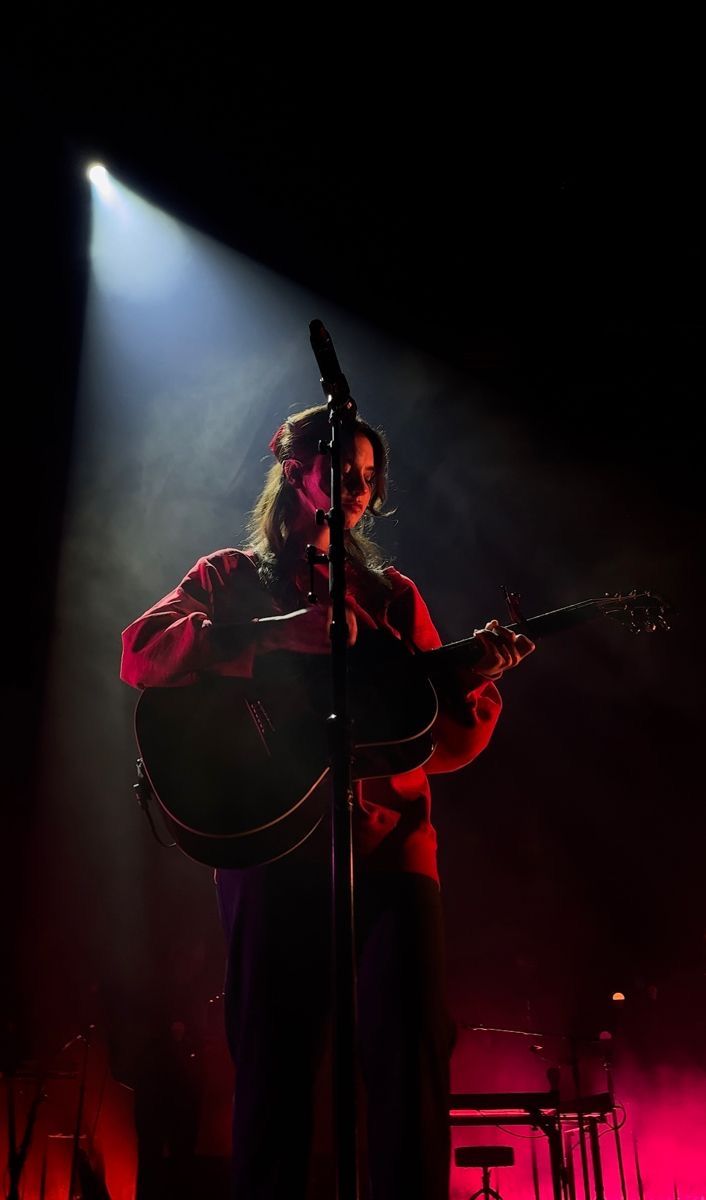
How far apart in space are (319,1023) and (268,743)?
62 cm

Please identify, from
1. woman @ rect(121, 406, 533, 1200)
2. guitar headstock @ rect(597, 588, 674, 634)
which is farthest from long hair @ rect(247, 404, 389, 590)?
guitar headstock @ rect(597, 588, 674, 634)

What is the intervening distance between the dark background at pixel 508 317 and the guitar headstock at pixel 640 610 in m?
3.00

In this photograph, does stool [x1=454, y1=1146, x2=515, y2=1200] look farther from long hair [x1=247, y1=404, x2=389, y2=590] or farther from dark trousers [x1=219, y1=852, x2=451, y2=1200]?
long hair [x1=247, y1=404, x2=389, y2=590]

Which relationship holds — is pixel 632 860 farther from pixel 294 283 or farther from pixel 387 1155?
pixel 387 1155

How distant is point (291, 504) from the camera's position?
260 cm

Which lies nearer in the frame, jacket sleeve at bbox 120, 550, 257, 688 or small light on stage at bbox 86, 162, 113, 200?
jacket sleeve at bbox 120, 550, 257, 688

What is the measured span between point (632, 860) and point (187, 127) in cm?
642

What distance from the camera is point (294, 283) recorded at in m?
5.62

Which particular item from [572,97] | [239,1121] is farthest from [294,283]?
[239,1121]

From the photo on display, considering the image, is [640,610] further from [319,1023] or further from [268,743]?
[319,1023]

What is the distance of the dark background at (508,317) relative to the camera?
4.38 meters

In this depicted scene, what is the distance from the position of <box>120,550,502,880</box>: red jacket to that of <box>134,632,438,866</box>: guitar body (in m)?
0.07

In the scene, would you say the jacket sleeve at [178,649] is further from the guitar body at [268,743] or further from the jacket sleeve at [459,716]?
the jacket sleeve at [459,716]

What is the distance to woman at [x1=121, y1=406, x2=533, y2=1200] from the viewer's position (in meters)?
1.63
